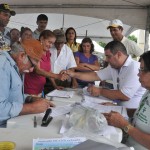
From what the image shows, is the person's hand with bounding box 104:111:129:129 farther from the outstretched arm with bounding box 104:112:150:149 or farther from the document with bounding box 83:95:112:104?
the document with bounding box 83:95:112:104

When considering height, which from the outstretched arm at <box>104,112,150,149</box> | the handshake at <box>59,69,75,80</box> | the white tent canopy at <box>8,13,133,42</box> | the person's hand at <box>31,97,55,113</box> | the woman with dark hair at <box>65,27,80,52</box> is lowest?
the outstretched arm at <box>104,112,150,149</box>

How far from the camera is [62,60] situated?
3557 millimetres

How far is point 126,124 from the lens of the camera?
158 cm

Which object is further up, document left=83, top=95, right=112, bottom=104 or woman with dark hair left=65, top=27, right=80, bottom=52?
woman with dark hair left=65, top=27, right=80, bottom=52

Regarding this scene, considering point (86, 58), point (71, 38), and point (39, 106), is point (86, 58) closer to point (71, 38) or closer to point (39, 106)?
point (71, 38)

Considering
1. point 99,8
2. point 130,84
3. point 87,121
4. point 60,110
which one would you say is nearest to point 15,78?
point 60,110

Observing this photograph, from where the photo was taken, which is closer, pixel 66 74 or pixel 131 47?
pixel 66 74

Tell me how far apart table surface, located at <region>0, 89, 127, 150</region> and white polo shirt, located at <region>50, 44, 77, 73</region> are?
71.1 inches

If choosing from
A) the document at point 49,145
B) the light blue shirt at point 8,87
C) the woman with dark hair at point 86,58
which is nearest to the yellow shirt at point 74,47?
the woman with dark hair at point 86,58

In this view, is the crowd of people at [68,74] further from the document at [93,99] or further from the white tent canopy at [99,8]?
the white tent canopy at [99,8]

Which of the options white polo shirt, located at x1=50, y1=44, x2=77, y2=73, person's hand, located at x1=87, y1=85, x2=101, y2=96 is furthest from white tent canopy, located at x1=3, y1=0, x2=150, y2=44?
person's hand, located at x1=87, y1=85, x2=101, y2=96

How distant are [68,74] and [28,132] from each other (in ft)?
5.67

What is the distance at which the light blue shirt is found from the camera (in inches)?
65.5

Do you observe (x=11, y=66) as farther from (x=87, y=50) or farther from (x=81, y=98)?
(x=87, y=50)
